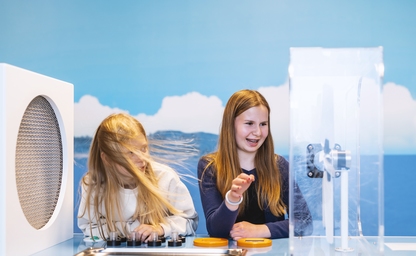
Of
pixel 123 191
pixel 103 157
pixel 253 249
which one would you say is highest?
pixel 103 157

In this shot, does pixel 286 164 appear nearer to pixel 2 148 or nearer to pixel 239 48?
pixel 239 48

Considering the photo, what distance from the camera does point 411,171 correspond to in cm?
224

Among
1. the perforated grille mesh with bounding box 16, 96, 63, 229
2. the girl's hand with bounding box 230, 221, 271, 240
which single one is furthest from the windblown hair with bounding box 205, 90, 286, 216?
the perforated grille mesh with bounding box 16, 96, 63, 229

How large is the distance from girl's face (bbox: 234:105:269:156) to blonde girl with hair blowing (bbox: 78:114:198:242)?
365mm

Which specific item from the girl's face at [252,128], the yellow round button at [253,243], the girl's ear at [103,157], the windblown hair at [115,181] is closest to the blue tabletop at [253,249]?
the yellow round button at [253,243]

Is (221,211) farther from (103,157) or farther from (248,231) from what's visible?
(103,157)

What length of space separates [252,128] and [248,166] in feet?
0.47

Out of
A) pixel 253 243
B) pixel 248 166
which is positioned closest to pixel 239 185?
pixel 253 243

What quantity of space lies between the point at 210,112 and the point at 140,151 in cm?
58

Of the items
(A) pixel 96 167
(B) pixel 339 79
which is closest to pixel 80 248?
(A) pixel 96 167

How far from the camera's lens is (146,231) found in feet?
5.47

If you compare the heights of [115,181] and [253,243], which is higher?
[115,181]

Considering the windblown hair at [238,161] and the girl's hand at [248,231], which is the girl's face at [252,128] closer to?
the windblown hair at [238,161]

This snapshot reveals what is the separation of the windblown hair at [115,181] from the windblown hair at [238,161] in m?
0.29
